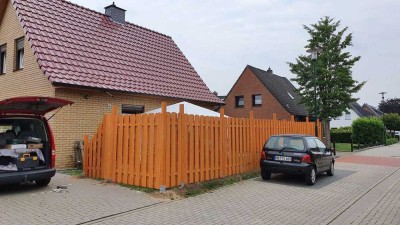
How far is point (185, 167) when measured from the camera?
8.89 meters

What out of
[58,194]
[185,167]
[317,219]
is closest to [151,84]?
[185,167]

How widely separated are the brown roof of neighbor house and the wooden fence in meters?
24.2

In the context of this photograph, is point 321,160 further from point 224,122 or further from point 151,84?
point 151,84

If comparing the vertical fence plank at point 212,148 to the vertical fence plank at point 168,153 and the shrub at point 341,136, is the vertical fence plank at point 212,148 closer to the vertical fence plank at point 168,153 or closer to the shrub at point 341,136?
the vertical fence plank at point 168,153

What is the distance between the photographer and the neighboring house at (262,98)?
114 ft

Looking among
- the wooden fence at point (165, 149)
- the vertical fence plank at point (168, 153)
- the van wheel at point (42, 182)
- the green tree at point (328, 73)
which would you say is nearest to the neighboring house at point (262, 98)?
the green tree at point (328, 73)

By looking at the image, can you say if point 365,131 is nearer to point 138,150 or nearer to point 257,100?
point 257,100

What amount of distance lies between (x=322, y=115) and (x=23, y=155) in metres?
18.1

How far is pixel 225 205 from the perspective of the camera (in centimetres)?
736

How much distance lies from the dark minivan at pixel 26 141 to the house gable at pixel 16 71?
350 centimetres

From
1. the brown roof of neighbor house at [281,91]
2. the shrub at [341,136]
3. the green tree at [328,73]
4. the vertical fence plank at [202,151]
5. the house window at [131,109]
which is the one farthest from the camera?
the brown roof of neighbor house at [281,91]

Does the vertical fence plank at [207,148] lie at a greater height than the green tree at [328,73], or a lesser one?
lesser

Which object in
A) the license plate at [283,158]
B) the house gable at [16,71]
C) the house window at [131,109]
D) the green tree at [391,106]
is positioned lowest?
the license plate at [283,158]

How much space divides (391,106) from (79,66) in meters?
67.3
